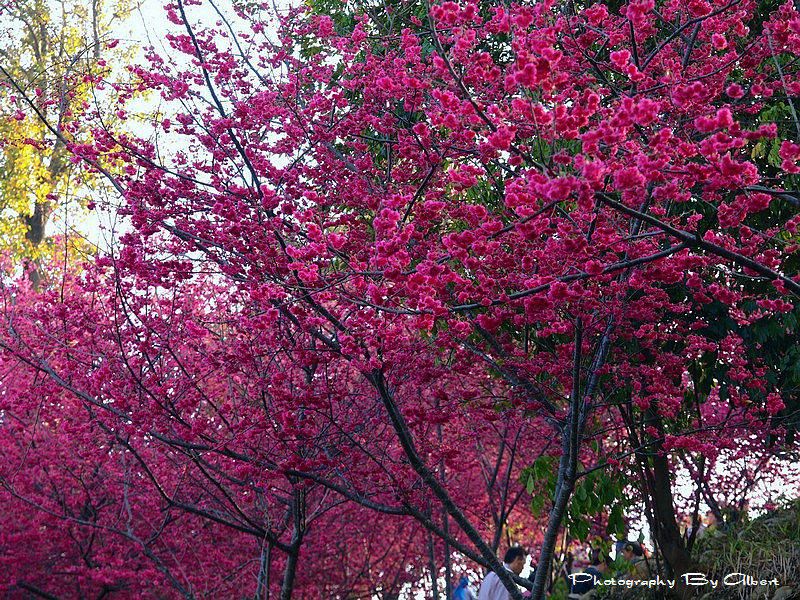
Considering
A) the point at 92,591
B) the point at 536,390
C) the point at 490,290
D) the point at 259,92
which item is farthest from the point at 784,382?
the point at 92,591

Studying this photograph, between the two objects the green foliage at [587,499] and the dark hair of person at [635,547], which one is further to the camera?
the dark hair of person at [635,547]

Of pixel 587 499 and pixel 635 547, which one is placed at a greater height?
pixel 635 547

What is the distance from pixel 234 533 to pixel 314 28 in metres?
6.21

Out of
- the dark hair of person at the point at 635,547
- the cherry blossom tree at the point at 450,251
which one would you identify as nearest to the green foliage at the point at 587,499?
the cherry blossom tree at the point at 450,251

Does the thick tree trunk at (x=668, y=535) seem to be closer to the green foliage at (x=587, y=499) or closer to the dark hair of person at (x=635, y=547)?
the dark hair of person at (x=635, y=547)

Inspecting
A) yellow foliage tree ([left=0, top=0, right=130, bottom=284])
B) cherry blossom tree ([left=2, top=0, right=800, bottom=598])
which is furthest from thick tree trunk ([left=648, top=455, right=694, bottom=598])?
yellow foliage tree ([left=0, top=0, right=130, bottom=284])

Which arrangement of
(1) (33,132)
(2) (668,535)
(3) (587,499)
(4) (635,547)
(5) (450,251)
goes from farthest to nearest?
(1) (33,132)
(4) (635,547)
(2) (668,535)
(3) (587,499)
(5) (450,251)

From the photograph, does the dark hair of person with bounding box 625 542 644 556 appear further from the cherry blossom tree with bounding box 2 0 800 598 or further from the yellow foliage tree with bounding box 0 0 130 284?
the yellow foliage tree with bounding box 0 0 130 284

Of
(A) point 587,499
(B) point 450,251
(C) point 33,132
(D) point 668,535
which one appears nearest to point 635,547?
(D) point 668,535

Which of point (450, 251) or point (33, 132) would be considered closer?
point (450, 251)

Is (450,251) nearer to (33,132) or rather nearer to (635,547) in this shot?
(635,547)

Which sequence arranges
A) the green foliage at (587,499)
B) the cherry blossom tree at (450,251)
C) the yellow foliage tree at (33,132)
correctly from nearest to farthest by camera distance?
the cherry blossom tree at (450,251)
the green foliage at (587,499)
the yellow foliage tree at (33,132)

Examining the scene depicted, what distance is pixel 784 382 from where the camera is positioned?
23.3 ft

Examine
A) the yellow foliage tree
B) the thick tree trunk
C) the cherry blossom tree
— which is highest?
the yellow foliage tree
